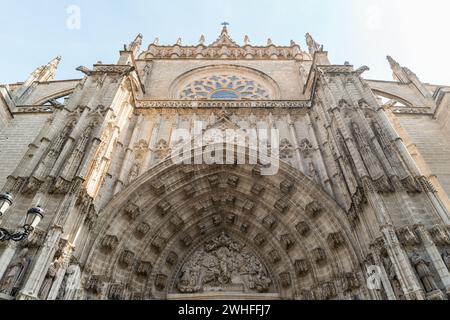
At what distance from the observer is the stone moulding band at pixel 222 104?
13.9 metres

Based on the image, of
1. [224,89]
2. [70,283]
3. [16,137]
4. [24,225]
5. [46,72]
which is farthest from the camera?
[46,72]

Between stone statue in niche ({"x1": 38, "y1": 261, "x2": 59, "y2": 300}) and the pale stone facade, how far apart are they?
33 mm

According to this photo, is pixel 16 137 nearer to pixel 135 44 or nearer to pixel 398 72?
pixel 135 44

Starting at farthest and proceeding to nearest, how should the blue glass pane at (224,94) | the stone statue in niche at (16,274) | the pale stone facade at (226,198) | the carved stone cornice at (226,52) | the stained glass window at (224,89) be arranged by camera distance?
the carved stone cornice at (226,52) → the blue glass pane at (224,94) → the stained glass window at (224,89) → the pale stone facade at (226,198) → the stone statue in niche at (16,274)

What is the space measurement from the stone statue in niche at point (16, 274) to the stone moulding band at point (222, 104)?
8.08 metres

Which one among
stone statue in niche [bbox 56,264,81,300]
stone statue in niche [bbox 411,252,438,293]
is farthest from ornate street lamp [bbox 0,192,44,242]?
stone statue in niche [bbox 411,252,438,293]

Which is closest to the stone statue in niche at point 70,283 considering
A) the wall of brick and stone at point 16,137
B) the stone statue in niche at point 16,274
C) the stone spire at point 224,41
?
the stone statue in niche at point 16,274

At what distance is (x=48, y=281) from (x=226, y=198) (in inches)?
250

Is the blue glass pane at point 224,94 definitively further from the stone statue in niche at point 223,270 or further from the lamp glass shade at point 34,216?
the lamp glass shade at point 34,216

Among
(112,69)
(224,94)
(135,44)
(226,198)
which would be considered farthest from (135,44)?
(226,198)

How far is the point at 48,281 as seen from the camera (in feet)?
22.9

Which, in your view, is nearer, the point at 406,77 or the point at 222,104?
the point at 222,104

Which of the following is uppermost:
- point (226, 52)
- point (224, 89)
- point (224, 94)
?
point (226, 52)

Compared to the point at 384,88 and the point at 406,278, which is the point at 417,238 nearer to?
the point at 406,278
